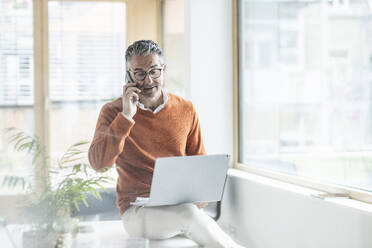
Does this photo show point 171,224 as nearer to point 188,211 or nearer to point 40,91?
point 188,211

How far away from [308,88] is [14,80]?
127 cm

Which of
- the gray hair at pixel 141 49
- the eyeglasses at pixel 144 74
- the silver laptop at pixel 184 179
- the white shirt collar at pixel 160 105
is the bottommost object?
the silver laptop at pixel 184 179

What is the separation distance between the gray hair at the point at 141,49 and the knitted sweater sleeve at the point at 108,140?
0.22m

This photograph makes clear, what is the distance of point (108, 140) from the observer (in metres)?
1.87

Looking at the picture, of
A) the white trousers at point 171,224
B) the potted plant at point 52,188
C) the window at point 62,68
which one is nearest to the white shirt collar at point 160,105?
the window at point 62,68

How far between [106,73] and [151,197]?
0.48 metres

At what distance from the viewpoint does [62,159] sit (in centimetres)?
184

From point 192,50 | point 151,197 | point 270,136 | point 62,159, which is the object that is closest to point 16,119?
point 62,159

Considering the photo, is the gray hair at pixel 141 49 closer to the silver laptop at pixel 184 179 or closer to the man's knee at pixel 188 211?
the silver laptop at pixel 184 179

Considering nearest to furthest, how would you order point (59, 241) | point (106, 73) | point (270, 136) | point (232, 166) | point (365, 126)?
point (59, 241) < point (106, 73) < point (365, 126) < point (270, 136) < point (232, 166)

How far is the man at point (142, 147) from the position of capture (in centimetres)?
186

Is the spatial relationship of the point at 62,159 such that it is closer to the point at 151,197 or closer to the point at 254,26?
the point at 151,197

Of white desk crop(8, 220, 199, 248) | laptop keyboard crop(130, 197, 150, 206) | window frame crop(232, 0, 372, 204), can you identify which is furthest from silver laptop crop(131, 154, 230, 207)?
window frame crop(232, 0, 372, 204)

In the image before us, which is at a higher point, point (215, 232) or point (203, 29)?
point (203, 29)
